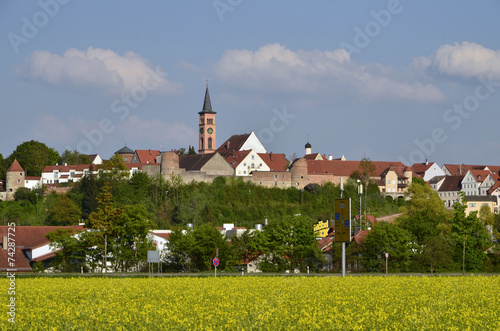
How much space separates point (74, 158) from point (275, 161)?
39835 millimetres

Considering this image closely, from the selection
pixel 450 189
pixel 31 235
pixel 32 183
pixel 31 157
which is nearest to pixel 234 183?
pixel 32 183

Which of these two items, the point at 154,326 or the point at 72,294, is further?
the point at 72,294

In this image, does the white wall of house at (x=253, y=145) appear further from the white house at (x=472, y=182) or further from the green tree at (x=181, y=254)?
the green tree at (x=181, y=254)

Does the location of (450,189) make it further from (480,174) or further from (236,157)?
(236,157)

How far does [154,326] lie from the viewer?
2327 cm

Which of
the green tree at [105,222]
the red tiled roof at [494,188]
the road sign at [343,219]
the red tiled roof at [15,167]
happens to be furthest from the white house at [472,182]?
the road sign at [343,219]

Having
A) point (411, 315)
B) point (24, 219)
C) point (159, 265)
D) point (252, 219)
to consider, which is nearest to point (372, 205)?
point (252, 219)

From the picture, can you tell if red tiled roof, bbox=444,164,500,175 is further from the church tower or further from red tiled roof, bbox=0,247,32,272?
red tiled roof, bbox=0,247,32,272

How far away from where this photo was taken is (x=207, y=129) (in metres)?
154

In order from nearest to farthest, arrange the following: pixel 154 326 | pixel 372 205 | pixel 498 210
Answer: pixel 154 326
pixel 372 205
pixel 498 210

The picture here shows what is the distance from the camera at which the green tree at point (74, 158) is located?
501 ft

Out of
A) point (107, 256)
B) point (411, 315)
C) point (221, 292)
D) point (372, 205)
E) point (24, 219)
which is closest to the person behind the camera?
point (411, 315)

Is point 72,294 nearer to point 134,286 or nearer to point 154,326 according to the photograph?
point 134,286

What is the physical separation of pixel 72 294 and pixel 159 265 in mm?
36747
